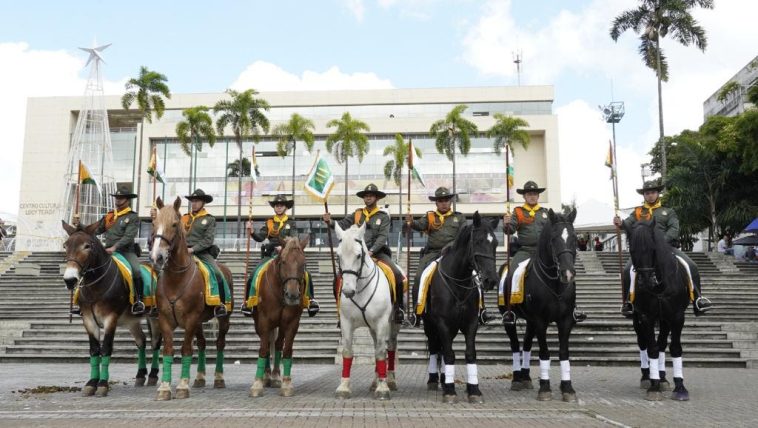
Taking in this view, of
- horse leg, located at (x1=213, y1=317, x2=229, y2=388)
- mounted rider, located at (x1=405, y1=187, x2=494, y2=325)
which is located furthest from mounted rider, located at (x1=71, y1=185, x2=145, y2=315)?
mounted rider, located at (x1=405, y1=187, x2=494, y2=325)

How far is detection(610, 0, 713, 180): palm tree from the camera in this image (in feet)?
137

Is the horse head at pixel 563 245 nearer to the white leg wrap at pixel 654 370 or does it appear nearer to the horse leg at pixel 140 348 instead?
the white leg wrap at pixel 654 370

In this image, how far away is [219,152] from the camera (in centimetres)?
7350

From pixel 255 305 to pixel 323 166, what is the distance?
10.4ft

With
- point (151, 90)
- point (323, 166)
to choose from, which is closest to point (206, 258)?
point (323, 166)

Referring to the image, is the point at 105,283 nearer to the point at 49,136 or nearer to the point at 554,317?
the point at 554,317

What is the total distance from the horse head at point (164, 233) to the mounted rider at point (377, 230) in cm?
246

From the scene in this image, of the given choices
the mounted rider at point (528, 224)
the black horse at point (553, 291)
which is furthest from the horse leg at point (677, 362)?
the black horse at point (553, 291)

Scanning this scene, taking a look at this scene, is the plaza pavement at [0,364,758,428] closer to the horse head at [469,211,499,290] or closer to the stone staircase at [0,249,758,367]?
the horse head at [469,211,499,290]

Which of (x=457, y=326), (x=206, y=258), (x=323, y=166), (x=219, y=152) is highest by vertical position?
(x=219, y=152)

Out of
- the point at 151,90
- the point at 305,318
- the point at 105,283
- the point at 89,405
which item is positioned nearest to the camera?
the point at 89,405

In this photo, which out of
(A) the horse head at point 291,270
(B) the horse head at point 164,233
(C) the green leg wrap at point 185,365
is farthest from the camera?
(C) the green leg wrap at point 185,365

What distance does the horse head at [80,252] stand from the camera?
10.3 metres

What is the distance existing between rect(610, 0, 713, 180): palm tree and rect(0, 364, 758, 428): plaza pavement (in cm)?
3287
